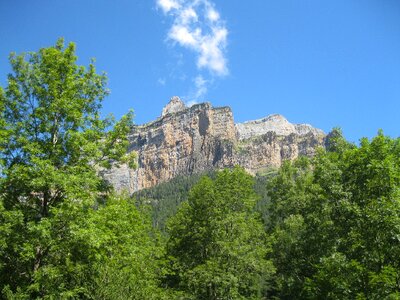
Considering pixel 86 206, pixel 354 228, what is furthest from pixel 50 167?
pixel 354 228

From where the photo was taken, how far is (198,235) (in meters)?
28.0

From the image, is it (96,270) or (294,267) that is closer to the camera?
(96,270)

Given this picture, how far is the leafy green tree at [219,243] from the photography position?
81.5 ft

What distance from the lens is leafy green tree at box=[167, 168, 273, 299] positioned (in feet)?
81.5

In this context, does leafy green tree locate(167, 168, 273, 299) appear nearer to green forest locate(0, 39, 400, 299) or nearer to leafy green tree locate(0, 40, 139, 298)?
green forest locate(0, 39, 400, 299)

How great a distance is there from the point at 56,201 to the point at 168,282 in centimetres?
1914

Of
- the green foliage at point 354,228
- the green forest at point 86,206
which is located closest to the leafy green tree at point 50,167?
the green forest at point 86,206

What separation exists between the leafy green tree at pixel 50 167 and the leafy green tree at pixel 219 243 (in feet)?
37.3

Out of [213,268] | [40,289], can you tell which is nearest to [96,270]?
[40,289]

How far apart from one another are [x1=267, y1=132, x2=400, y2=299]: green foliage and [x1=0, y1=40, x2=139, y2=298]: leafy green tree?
994 cm

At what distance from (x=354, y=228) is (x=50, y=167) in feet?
42.0

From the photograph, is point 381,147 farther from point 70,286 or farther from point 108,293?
point 70,286

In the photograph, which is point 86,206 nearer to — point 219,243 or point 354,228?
point 354,228

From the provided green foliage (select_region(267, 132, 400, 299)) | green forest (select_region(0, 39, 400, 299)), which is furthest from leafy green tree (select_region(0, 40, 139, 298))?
green foliage (select_region(267, 132, 400, 299))
